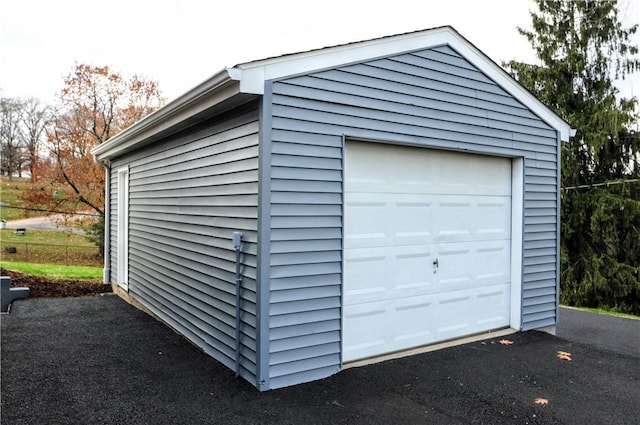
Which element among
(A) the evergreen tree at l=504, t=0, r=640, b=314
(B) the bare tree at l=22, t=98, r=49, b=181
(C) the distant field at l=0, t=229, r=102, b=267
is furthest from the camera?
(B) the bare tree at l=22, t=98, r=49, b=181

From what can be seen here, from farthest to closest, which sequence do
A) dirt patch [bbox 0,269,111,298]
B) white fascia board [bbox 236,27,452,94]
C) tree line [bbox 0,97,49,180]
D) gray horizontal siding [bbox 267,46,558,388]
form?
1. tree line [bbox 0,97,49,180]
2. dirt patch [bbox 0,269,111,298]
3. gray horizontal siding [bbox 267,46,558,388]
4. white fascia board [bbox 236,27,452,94]

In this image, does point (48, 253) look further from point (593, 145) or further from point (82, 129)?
point (593, 145)

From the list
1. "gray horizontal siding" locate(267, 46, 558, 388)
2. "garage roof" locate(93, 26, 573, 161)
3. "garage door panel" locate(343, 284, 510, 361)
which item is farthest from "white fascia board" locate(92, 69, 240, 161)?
"garage door panel" locate(343, 284, 510, 361)

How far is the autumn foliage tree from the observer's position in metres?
14.3

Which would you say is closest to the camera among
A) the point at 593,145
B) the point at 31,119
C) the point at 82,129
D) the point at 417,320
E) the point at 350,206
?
the point at 350,206

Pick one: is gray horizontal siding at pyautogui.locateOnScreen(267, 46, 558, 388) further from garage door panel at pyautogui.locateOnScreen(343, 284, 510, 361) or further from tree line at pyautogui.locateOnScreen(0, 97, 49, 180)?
tree line at pyautogui.locateOnScreen(0, 97, 49, 180)

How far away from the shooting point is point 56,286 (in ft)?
27.2

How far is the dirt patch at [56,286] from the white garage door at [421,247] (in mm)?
5717

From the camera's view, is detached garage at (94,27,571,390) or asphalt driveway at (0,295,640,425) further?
detached garage at (94,27,571,390)

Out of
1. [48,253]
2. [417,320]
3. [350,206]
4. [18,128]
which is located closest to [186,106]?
[350,206]

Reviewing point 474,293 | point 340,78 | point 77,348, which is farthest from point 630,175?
point 77,348

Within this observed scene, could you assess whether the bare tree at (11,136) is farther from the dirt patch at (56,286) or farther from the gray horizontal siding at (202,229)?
the gray horizontal siding at (202,229)

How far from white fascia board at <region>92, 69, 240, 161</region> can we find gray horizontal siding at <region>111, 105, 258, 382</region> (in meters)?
0.23

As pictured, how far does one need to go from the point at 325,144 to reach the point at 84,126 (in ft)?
44.4
